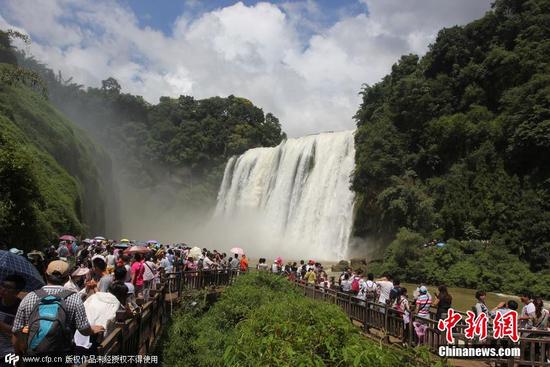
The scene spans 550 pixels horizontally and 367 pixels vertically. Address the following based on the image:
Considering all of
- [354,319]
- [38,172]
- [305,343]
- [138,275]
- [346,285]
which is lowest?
[354,319]

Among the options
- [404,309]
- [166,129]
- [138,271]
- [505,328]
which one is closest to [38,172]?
[138,271]

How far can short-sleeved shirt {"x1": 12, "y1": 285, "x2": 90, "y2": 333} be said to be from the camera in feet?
12.7

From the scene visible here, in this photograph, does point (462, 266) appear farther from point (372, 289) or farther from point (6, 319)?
point (6, 319)

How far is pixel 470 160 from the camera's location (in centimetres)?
2703

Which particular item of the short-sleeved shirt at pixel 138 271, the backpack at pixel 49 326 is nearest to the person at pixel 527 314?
the short-sleeved shirt at pixel 138 271

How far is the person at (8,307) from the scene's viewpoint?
4.12m

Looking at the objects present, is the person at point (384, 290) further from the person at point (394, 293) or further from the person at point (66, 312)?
the person at point (66, 312)

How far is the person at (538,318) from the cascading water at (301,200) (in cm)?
2350

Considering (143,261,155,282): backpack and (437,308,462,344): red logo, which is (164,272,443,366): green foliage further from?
(143,261,155,282): backpack

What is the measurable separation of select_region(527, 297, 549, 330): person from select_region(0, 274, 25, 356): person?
8569 mm

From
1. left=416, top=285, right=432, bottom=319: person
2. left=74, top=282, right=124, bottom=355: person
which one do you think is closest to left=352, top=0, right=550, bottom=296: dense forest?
left=416, top=285, right=432, bottom=319: person

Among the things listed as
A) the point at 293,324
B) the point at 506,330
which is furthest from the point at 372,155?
the point at 293,324

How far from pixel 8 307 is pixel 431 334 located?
22.6 ft

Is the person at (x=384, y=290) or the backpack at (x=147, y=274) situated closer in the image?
the backpack at (x=147, y=274)
